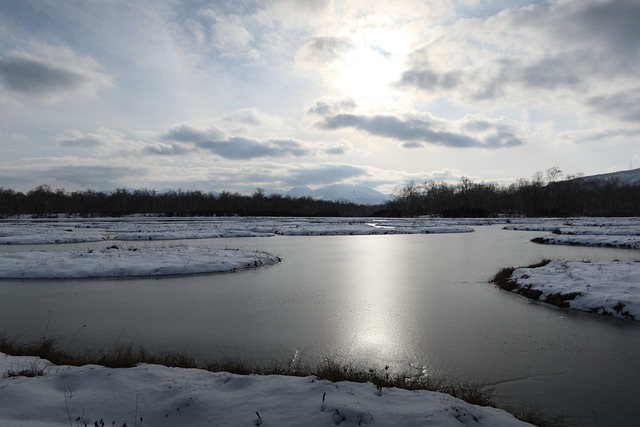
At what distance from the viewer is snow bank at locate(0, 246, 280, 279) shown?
17.5m

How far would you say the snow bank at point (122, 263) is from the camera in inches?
688

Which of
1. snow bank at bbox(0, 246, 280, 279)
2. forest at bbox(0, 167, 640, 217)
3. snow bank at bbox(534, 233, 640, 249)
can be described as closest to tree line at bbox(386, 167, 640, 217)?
forest at bbox(0, 167, 640, 217)

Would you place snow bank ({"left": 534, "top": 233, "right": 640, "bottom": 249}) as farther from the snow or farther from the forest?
the forest

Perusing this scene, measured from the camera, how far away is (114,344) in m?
8.64

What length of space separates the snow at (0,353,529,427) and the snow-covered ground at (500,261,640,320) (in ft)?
27.9

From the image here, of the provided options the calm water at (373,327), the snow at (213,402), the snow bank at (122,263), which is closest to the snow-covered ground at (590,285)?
the calm water at (373,327)

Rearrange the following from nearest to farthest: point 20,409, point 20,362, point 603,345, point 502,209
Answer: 1. point 20,409
2. point 20,362
3. point 603,345
4. point 502,209

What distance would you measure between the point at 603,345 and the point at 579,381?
2587mm

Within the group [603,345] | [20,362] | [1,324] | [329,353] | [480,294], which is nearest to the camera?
[20,362]

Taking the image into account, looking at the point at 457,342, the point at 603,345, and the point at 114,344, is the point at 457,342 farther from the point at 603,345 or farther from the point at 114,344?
the point at 114,344

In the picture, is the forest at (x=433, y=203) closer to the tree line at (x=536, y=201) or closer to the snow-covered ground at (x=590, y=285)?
the tree line at (x=536, y=201)

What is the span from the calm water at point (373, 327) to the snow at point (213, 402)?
1.76 meters

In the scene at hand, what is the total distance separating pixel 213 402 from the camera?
5.15 m

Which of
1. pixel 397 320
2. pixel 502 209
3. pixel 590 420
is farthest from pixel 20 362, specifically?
pixel 502 209
